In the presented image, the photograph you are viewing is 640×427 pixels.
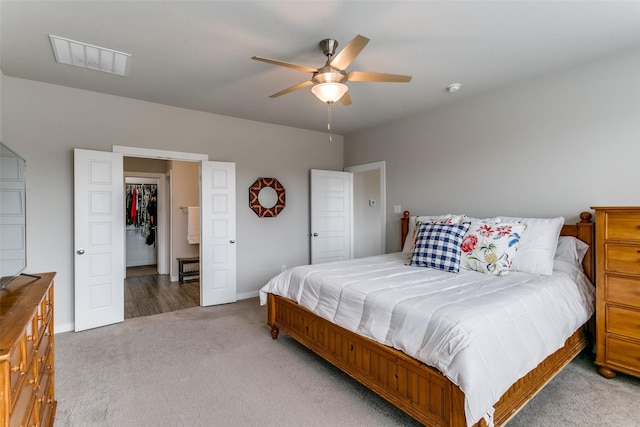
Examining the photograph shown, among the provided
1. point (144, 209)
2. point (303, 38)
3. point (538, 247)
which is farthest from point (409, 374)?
point (144, 209)

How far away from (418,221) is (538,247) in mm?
1311

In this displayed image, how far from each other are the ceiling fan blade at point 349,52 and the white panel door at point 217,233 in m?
2.51

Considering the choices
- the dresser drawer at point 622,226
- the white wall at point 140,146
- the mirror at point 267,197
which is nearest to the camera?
the dresser drawer at point 622,226

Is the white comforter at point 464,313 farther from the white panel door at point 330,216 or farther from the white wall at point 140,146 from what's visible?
the white panel door at point 330,216

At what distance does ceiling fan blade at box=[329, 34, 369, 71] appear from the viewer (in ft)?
5.70

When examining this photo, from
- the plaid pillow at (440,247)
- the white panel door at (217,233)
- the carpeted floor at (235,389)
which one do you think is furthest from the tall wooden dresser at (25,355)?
the plaid pillow at (440,247)

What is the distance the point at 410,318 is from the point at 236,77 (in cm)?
268

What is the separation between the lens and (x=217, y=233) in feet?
13.4

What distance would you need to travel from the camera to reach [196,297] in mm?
4484

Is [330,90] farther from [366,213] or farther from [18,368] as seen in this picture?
[366,213]

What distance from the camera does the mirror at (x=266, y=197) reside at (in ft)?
14.5

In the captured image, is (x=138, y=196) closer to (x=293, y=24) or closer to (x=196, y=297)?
(x=196, y=297)

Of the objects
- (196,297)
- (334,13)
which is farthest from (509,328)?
(196,297)

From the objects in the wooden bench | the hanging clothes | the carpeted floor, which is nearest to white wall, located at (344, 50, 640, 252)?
the carpeted floor
